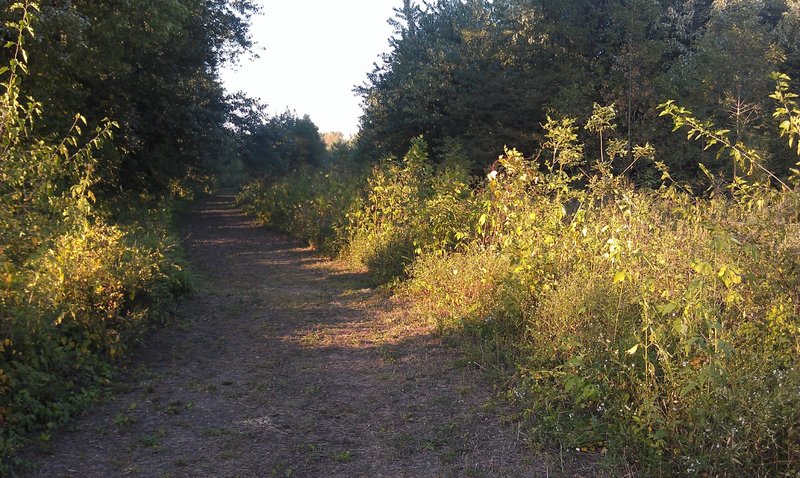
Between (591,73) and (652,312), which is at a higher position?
(591,73)

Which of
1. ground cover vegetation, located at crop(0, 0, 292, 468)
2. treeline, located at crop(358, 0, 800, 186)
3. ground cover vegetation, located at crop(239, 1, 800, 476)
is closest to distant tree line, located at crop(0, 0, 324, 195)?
ground cover vegetation, located at crop(0, 0, 292, 468)

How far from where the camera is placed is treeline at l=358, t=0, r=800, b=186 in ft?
60.8

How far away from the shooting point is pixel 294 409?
16.1 feet

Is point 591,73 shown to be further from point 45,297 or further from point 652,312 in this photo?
point 45,297

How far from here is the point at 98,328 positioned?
553 centimetres

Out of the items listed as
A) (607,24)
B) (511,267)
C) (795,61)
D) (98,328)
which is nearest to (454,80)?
(607,24)

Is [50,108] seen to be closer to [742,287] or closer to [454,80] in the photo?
[742,287]

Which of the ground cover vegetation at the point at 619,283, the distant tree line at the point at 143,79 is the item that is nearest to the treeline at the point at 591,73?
the distant tree line at the point at 143,79

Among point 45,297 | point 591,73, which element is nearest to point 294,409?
point 45,297

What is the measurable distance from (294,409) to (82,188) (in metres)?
2.76

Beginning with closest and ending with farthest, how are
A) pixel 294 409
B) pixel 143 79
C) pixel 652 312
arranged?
pixel 652 312 < pixel 294 409 < pixel 143 79

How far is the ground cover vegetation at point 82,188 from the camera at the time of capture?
434cm

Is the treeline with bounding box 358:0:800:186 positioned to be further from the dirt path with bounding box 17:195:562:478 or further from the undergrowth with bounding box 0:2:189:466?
the undergrowth with bounding box 0:2:189:466

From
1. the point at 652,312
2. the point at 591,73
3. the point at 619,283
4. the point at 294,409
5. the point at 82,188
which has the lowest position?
the point at 294,409
